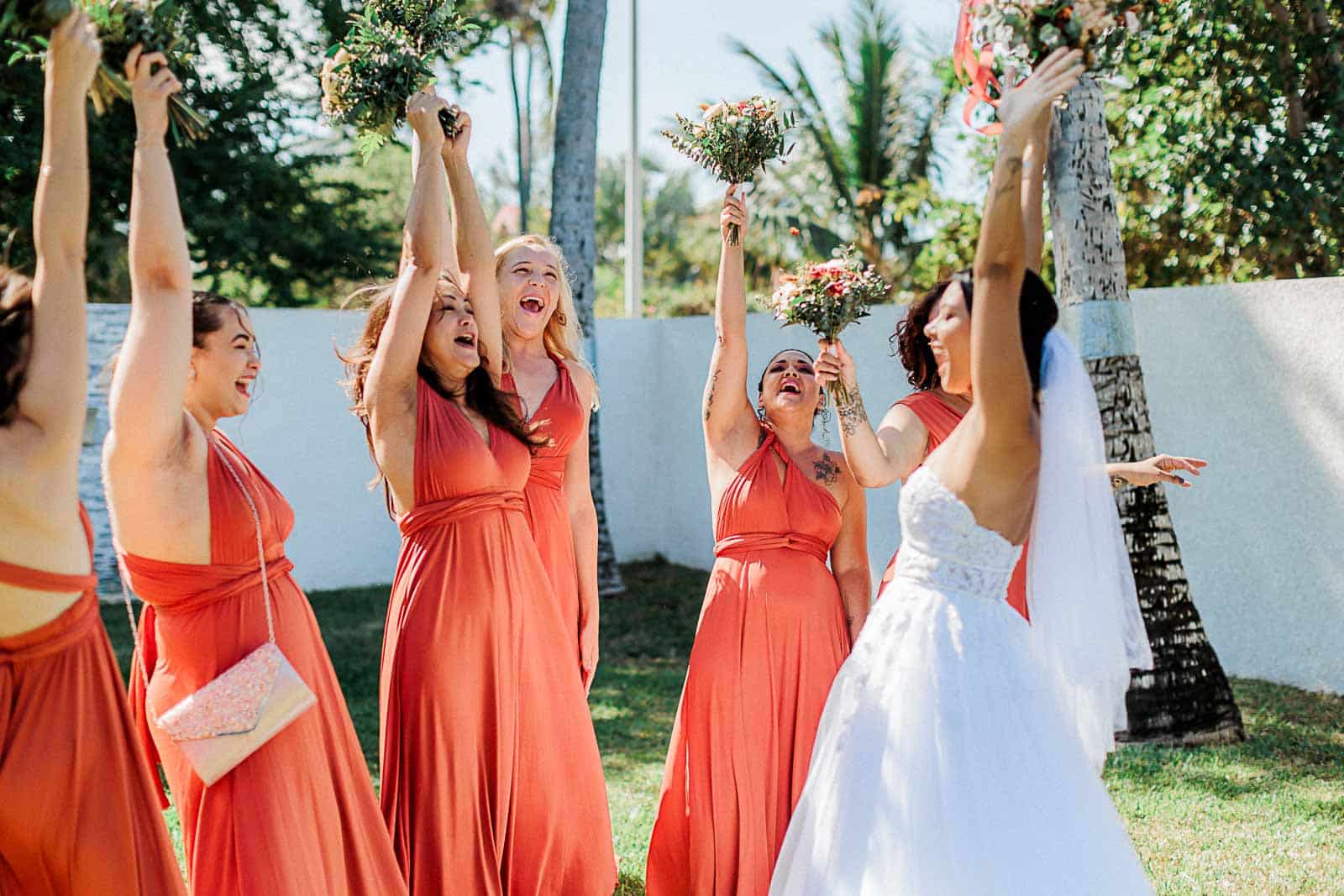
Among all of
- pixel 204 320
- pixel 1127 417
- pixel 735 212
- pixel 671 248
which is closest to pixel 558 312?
pixel 735 212

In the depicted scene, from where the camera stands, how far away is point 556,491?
16.6 feet

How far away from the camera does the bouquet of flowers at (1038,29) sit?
3.22 m

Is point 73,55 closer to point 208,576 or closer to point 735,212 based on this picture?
point 208,576

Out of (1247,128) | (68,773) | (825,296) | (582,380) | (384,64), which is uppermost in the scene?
(1247,128)

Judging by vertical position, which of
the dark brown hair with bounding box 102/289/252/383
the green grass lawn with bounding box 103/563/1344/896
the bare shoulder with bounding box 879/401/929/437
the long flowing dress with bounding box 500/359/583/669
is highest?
the dark brown hair with bounding box 102/289/252/383

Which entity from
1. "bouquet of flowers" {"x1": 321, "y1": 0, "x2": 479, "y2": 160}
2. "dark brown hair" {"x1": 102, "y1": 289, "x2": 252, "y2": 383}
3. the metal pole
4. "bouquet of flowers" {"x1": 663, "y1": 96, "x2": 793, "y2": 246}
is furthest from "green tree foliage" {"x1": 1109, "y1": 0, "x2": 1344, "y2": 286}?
the metal pole

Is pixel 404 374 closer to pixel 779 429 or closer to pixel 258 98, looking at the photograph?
pixel 779 429

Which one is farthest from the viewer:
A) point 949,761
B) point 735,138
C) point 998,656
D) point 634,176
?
point 634,176

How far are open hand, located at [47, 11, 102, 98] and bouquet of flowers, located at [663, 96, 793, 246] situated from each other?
8.21 feet

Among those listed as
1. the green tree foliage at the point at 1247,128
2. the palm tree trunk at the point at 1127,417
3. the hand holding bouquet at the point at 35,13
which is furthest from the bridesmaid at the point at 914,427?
the green tree foliage at the point at 1247,128

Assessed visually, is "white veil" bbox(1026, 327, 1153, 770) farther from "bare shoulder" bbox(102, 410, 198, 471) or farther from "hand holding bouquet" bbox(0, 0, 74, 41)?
"hand holding bouquet" bbox(0, 0, 74, 41)

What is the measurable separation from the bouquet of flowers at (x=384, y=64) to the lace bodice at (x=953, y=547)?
6.87ft

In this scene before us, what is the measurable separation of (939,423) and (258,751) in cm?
250

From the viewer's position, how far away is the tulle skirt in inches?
127
